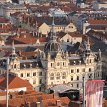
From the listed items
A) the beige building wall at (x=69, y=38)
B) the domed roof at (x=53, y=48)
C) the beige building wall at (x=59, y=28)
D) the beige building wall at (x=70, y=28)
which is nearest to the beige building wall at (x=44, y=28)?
the beige building wall at (x=59, y=28)

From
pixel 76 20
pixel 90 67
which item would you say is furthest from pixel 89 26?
pixel 90 67

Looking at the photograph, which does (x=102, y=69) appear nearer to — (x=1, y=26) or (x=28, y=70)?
(x=28, y=70)

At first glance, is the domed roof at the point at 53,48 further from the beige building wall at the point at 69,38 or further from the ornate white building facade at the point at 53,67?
the beige building wall at the point at 69,38

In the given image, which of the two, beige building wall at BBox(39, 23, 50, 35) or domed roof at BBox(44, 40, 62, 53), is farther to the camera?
beige building wall at BBox(39, 23, 50, 35)

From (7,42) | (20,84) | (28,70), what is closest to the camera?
(20,84)

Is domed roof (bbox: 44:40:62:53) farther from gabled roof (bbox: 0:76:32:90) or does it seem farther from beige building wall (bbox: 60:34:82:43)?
beige building wall (bbox: 60:34:82:43)

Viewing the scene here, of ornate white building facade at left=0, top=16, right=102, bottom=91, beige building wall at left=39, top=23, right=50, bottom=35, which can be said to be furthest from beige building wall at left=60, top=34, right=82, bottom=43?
ornate white building facade at left=0, top=16, right=102, bottom=91

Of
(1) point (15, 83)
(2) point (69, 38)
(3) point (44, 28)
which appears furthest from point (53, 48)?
(3) point (44, 28)

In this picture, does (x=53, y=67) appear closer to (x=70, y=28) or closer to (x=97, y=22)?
(x=70, y=28)
